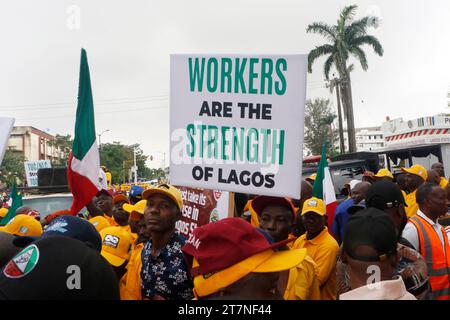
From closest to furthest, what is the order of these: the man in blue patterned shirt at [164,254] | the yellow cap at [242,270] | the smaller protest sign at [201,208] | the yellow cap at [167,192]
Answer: the yellow cap at [242,270], the man in blue patterned shirt at [164,254], the yellow cap at [167,192], the smaller protest sign at [201,208]

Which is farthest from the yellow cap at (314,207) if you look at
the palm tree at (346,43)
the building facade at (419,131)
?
the palm tree at (346,43)

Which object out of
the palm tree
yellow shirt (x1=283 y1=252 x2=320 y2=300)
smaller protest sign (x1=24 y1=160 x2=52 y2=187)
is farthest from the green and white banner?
the palm tree

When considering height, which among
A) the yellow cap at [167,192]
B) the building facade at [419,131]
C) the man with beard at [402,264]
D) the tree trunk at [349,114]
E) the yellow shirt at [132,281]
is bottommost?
the yellow shirt at [132,281]

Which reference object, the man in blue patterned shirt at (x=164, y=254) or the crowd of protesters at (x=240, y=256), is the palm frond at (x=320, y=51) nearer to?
the crowd of protesters at (x=240, y=256)

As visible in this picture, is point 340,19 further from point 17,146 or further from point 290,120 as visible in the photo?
point 17,146

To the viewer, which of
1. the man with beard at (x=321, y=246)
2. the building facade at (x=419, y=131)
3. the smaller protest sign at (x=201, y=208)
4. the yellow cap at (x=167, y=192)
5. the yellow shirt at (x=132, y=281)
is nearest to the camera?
the yellow shirt at (x=132, y=281)

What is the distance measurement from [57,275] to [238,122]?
7.43 feet

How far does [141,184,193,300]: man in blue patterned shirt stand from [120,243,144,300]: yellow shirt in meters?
0.09

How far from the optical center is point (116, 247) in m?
3.62

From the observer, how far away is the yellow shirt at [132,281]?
10.5ft

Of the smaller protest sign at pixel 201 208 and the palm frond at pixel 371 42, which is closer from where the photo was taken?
the smaller protest sign at pixel 201 208

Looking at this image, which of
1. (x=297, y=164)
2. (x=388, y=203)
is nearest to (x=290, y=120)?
(x=297, y=164)

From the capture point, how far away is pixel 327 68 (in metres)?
34.1
